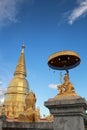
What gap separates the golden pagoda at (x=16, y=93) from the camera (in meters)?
45.8

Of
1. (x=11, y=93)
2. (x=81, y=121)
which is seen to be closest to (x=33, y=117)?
(x=81, y=121)

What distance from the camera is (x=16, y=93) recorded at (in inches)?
1891

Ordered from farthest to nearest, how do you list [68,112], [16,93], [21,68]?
1. [21,68]
2. [16,93]
3. [68,112]

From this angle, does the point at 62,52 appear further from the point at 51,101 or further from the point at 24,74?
the point at 24,74

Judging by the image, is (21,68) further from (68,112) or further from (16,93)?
(68,112)

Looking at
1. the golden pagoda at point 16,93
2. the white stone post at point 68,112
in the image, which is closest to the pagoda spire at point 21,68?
the golden pagoda at point 16,93

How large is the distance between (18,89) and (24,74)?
571cm

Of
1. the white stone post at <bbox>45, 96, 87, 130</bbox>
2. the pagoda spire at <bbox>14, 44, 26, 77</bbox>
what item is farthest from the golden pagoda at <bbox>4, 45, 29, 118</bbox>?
the white stone post at <bbox>45, 96, 87, 130</bbox>

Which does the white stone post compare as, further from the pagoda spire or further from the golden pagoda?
the pagoda spire

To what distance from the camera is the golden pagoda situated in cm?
4584

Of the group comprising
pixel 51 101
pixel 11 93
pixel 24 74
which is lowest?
pixel 51 101

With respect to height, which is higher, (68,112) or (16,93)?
(16,93)

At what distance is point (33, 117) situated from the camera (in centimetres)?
1276

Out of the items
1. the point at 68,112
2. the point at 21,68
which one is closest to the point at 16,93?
the point at 21,68
